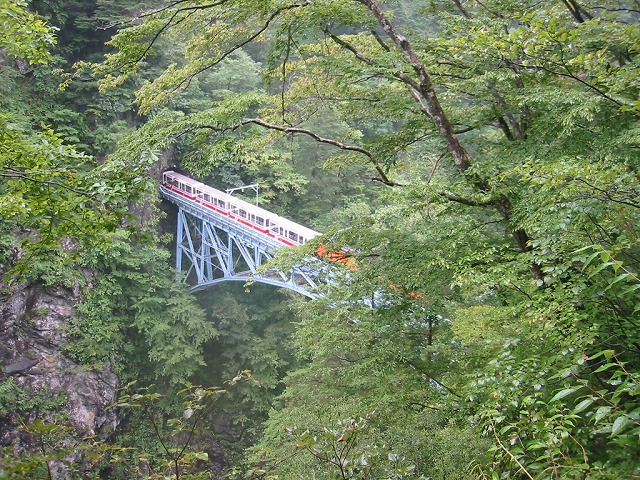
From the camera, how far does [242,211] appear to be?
1438 cm

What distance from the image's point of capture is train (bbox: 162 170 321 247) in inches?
523

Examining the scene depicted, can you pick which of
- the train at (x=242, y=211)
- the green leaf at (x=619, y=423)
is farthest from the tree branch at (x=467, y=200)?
the train at (x=242, y=211)

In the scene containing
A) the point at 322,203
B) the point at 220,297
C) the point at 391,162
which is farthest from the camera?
the point at 322,203

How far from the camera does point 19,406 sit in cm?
1059

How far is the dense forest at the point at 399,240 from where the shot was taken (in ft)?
6.55

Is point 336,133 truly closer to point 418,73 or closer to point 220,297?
point 220,297

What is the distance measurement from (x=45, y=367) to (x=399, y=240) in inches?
390

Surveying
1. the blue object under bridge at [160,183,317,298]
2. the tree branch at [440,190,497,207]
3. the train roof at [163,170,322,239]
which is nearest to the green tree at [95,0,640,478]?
the tree branch at [440,190,497,207]

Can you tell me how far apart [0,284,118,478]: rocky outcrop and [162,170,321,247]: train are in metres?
4.57

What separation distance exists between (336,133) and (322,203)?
2464 mm

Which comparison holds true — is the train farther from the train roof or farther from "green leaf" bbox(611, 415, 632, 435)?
"green leaf" bbox(611, 415, 632, 435)

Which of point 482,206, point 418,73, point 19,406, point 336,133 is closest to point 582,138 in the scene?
point 482,206

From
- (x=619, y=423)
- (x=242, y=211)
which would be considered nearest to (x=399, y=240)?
(x=619, y=423)

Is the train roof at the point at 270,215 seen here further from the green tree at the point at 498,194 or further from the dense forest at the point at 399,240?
the green tree at the point at 498,194
